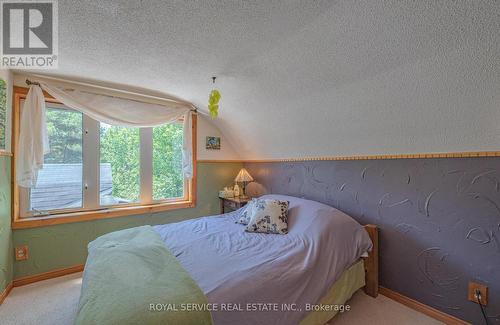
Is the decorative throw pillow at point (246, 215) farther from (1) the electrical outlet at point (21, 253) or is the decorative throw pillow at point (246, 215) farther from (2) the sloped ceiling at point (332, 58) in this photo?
(1) the electrical outlet at point (21, 253)

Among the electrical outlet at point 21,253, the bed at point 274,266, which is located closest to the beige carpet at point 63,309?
the bed at point 274,266

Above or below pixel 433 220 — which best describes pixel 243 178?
above

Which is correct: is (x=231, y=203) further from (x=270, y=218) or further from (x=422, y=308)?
(x=422, y=308)

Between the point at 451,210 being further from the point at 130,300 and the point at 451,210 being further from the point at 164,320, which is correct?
the point at 130,300

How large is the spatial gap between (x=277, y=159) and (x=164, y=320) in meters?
2.64

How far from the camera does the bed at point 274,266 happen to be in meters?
1.22

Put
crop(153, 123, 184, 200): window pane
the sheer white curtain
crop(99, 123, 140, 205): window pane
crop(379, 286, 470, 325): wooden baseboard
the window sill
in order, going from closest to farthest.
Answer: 1. crop(379, 286, 470, 325): wooden baseboard
2. the sheer white curtain
3. the window sill
4. crop(99, 123, 140, 205): window pane
5. crop(153, 123, 184, 200): window pane

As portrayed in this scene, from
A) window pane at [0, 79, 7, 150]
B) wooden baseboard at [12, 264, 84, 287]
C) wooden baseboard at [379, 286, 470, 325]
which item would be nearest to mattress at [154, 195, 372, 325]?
wooden baseboard at [379, 286, 470, 325]

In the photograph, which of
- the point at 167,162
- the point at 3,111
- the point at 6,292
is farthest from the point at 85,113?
the point at 6,292

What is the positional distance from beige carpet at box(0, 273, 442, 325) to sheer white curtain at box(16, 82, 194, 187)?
105cm

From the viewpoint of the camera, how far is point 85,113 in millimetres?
2523

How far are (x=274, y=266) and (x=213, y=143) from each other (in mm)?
2517

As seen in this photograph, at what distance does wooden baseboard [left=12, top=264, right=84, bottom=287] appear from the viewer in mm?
2219

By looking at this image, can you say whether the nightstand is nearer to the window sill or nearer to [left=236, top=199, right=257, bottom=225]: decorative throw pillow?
the window sill
